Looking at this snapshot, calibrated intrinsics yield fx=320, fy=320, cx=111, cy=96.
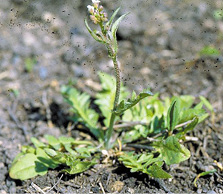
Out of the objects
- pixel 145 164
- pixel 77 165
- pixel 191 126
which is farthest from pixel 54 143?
pixel 191 126

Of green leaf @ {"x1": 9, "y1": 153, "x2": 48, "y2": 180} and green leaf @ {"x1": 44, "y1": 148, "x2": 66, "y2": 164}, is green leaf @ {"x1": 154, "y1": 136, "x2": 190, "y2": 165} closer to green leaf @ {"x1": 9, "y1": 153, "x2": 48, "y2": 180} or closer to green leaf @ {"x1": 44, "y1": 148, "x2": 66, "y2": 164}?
green leaf @ {"x1": 44, "y1": 148, "x2": 66, "y2": 164}

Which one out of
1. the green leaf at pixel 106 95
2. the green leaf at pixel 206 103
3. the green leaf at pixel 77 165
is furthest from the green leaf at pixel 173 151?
the green leaf at pixel 106 95

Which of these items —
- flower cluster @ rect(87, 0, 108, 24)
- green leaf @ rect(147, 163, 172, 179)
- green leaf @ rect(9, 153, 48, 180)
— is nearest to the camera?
flower cluster @ rect(87, 0, 108, 24)

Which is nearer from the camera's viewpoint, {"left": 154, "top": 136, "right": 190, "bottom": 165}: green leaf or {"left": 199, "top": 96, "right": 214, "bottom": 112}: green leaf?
{"left": 154, "top": 136, "right": 190, "bottom": 165}: green leaf

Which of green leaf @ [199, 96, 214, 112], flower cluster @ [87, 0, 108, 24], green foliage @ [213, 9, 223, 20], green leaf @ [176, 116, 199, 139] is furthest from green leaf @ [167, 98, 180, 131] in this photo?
green foliage @ [213, 9, 223, 20]

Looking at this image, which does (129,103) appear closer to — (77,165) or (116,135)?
(77,165)

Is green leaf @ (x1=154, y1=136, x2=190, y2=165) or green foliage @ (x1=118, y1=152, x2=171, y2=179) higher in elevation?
green leaf @ (x1=154, y1=136, x2=190, y2=165)

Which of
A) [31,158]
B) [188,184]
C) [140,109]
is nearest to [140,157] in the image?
[188,184]
